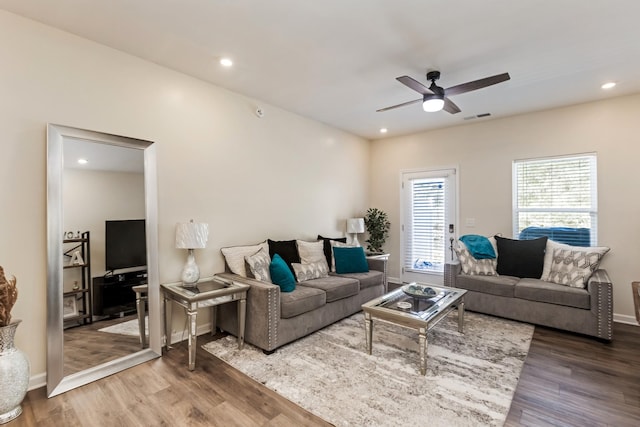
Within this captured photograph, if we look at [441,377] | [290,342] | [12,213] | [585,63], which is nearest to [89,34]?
[12,213]

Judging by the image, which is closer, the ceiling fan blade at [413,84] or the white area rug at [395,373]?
the white area rug at [395,373]

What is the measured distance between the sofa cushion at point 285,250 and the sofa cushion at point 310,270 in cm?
9

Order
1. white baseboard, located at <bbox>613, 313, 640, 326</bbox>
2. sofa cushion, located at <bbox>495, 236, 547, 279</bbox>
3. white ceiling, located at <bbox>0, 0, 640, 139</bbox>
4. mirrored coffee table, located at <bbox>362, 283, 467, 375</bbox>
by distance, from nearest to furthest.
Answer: white ceiling, located at <bbox>0, 0, 640, 139</bbox> < mirrored coffee table, located at <bbox>362, 283, 467, 375</bbox> < white baseboard, located at <bbox>613, 313, 640, 326</bbox> < sofa cushion, located at <bbox>495, 236, 547, 279</bbox>

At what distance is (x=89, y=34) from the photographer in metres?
2.56

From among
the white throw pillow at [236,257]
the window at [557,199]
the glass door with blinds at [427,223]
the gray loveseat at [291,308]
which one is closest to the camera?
the gray loveseat at [291,308]

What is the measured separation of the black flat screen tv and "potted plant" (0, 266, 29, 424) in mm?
732

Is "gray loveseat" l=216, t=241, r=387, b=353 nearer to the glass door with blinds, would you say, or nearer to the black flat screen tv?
the black flat screen tv

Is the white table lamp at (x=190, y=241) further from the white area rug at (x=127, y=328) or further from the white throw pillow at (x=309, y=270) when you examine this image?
the white throw pillow at (x=309, y=270)

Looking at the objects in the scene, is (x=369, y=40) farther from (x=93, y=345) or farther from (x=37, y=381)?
(x=37, y=381)

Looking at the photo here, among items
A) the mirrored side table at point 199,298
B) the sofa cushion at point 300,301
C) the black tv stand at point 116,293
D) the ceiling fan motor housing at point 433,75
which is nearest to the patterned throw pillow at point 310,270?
the sofa cushion at point 300,301

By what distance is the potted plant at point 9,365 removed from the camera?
77.9 inches

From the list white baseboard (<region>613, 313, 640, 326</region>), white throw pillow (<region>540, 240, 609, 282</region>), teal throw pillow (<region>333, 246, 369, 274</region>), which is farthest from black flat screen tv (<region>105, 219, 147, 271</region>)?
white baseboard (<region>613, 313, 640, 326</region>)

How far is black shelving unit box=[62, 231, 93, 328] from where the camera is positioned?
251cm

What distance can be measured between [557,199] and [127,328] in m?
5.60
